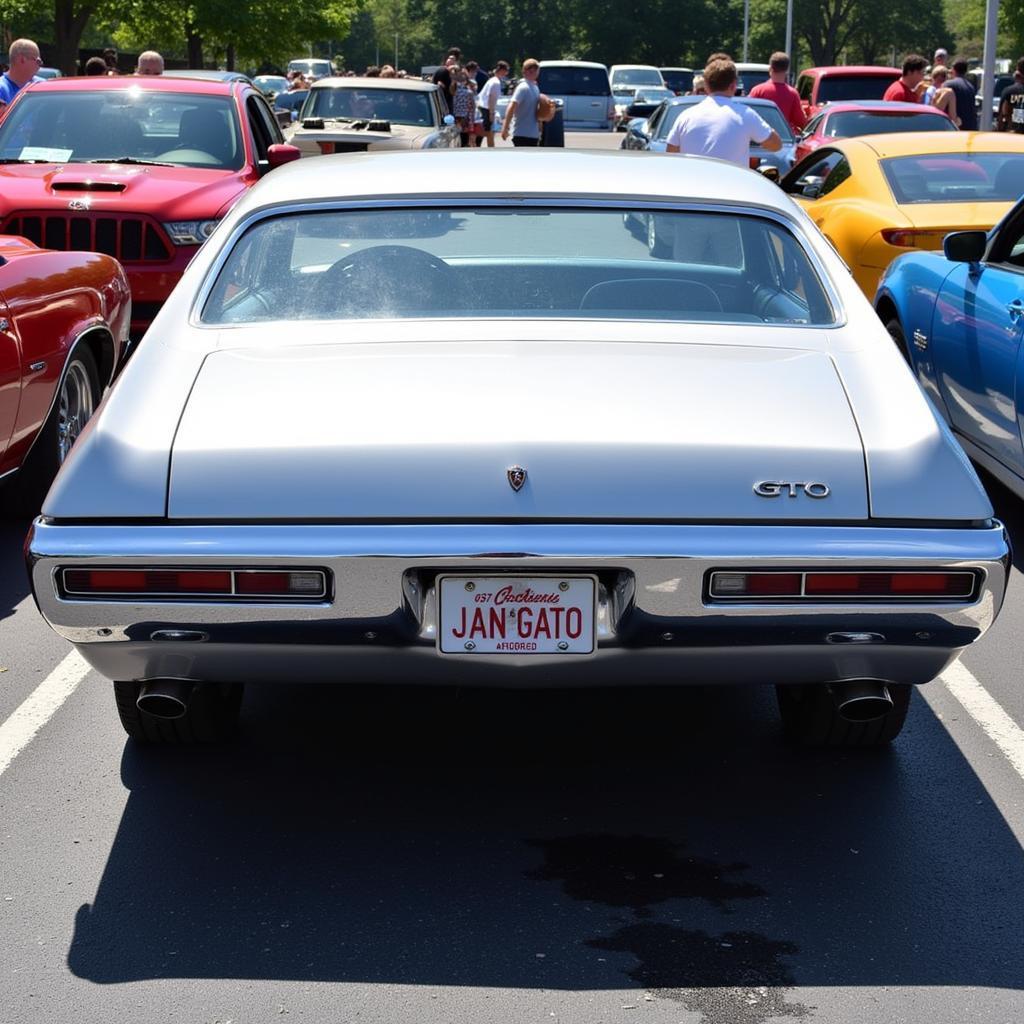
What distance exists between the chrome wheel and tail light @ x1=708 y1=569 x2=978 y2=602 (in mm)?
4240

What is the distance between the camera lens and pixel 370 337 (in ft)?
13.6

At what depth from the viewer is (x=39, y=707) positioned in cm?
495

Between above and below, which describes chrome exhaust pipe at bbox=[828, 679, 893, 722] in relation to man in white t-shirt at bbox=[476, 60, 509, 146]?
below

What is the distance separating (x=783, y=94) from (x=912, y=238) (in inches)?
358

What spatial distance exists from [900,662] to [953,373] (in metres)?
3.72

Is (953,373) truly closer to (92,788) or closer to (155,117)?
(92,788)

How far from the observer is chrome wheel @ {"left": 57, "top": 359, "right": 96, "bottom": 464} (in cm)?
714

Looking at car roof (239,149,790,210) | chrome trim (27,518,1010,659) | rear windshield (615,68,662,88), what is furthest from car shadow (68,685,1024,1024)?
rear windshield (615,68,662,88)

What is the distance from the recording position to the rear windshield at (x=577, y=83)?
41.9m

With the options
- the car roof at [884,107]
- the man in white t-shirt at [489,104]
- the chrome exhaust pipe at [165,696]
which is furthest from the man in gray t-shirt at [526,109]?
the chrome exhaust pipe at [165,696]

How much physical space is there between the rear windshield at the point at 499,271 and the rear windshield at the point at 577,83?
125 ft

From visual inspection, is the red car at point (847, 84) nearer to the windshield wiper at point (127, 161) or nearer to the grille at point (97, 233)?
the windshield wiper at point (127, 161)

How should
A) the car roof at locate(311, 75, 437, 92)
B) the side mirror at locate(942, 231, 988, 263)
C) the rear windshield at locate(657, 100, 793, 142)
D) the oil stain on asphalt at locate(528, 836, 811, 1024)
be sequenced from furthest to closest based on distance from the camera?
Result: the car roof at locate(311, 75, 437, 92)
the rear windshield at locate(657, 100, 793, 142)
the side mirror at locate(942, 231, 988, 263)
the oil stain on asphalt at locate(528, 836, 811, 1024)

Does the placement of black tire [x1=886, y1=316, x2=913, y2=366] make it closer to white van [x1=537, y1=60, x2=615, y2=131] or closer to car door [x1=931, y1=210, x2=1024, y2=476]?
car door [x1=931, y1=210, x2=1024, y2=476]
